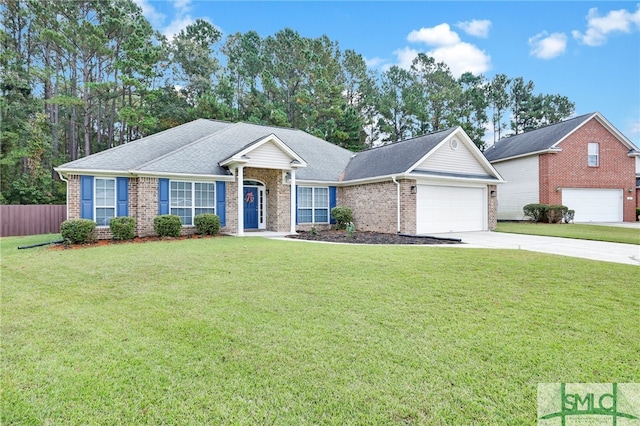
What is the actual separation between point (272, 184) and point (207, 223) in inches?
159

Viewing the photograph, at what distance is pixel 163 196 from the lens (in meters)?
13.7

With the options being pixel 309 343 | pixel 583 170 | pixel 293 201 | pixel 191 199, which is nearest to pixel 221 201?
pixel 191 199

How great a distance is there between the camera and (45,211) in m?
17.7

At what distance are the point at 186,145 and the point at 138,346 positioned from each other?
13964 mm

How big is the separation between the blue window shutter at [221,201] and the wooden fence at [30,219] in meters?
9.65

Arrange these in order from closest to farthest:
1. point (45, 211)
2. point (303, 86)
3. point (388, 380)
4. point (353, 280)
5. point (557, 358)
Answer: point (388, 380) → point (557, 358) → point (353, 280) → point (45, 211) → point (303, 86)

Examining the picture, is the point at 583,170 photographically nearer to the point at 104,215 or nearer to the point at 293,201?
the point at 293,201

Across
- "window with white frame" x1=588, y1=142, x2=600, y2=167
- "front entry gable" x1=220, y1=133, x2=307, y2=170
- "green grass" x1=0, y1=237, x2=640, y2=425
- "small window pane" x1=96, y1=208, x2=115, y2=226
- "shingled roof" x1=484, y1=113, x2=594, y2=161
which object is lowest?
"green grass" x1=0, y1=237, x2=640, y2=425

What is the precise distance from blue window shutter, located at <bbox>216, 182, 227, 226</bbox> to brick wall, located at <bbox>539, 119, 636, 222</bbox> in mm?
19448

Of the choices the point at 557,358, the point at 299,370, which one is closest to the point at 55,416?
the point at 299,370

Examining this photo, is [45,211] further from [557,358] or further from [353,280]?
[557,358]

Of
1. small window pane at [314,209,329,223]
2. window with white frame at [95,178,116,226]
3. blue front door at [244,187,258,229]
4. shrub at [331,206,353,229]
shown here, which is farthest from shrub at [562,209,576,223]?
window with white frame at [95,178,116,226]

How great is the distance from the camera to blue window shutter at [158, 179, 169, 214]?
535 inches

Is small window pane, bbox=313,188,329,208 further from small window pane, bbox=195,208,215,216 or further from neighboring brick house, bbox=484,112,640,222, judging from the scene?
neighboring brick house, bbox=484,112,640,222
